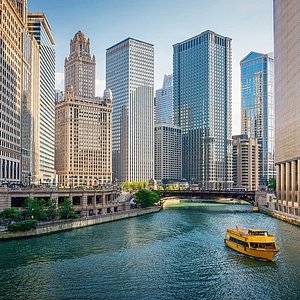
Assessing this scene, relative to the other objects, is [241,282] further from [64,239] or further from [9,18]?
[9,18]

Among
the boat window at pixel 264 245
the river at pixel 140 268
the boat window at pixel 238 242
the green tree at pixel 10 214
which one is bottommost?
the river at pixel 140 268

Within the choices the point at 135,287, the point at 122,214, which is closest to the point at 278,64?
the point at 122,214

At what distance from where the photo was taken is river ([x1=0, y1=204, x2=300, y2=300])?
2087 inches

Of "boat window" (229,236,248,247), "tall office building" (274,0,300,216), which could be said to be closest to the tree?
"tall office building" (274,0,300,216)

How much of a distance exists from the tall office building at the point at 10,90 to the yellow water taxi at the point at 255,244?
3380 inches

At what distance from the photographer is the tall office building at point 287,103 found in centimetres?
14100

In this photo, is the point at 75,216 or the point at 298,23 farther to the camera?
the point at 298,23

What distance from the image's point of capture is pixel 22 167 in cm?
17238

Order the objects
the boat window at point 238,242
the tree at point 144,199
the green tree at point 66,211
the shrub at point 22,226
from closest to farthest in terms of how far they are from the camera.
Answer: the boat window at point 238,242 < the shrub at point 22,226 < the green tree at point 66,211 < the tree at point 144,199

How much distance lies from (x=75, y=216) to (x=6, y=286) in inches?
2488

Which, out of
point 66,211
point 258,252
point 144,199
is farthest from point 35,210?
point 144,199

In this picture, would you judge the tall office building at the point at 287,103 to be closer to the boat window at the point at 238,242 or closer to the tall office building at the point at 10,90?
the boat window at the point at 238,242

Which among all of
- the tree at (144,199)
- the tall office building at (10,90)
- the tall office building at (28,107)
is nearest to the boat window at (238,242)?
the tall office building at (10,90)

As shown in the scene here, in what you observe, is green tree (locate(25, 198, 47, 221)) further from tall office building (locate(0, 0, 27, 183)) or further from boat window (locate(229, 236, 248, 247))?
boat window (locate(229, 236, 248, 247))
